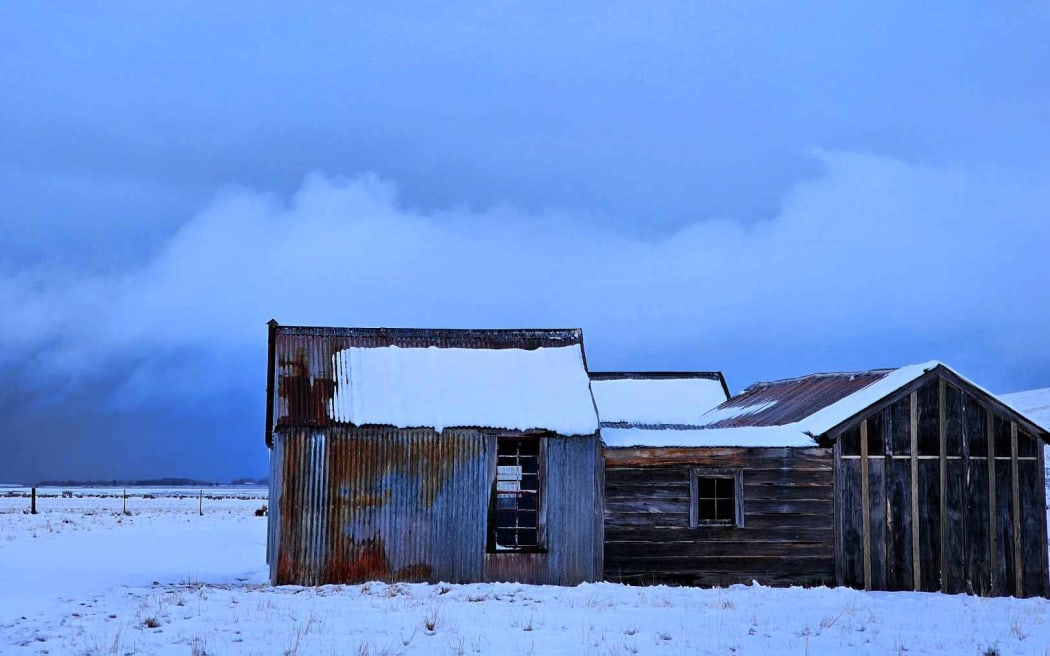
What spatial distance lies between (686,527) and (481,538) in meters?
3.73

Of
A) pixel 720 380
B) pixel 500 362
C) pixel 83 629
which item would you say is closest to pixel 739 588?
pixel 500 362

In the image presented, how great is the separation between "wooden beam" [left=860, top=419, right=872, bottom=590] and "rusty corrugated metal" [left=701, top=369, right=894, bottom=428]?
1460mm

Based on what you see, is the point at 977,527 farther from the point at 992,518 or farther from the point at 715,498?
the point at 715,498

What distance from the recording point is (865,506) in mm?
20828

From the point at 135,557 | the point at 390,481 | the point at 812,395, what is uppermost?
the point at 812,395

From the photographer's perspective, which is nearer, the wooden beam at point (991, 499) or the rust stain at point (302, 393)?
the rust stain at point (302, 393)

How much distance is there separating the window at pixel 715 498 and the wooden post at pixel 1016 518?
17.0ft

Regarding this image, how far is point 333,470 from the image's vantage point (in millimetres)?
20328

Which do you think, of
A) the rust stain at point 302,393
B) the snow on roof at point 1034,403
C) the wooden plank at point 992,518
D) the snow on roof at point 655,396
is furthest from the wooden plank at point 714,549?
the snow on roof at point 1034,403

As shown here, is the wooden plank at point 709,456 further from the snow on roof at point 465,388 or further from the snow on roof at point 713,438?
the snow on roof at point 465,388

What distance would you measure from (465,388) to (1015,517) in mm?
10526

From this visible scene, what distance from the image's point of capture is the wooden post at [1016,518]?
21.2 meters

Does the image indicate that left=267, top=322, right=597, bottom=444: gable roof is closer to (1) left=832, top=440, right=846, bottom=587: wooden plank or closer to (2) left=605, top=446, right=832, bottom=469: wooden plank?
(2) left=605, top=446, right=832, bottom=469: wooden plank

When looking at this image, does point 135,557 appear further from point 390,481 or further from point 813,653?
point 813,653
